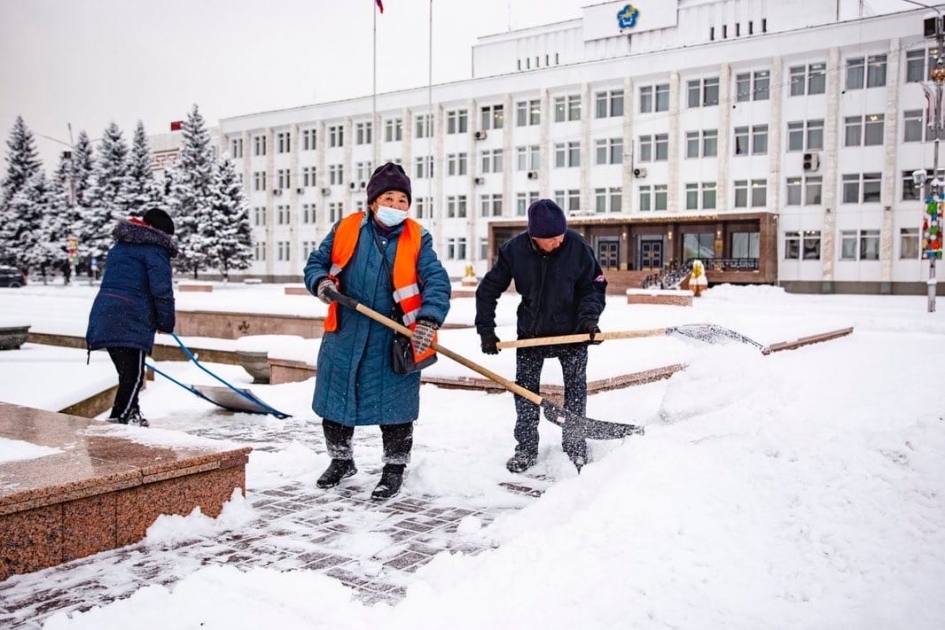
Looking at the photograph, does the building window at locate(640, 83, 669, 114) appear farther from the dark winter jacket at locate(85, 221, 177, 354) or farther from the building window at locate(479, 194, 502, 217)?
the dark winter jacket at locate(85, 221, 177, 354)

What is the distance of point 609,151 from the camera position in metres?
41.4

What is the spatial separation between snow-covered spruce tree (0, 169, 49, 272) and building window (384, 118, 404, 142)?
25.4 meters

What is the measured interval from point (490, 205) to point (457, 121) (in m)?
5.99

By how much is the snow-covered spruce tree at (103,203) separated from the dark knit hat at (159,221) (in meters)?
46.9

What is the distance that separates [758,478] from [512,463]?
189cm

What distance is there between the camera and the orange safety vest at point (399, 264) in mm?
4727

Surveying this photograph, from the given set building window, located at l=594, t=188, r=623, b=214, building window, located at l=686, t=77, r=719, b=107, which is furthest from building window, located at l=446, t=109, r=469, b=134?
building window, located at l=686, t=77, r=719, b=107

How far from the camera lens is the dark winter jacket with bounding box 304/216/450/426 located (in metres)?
4.64

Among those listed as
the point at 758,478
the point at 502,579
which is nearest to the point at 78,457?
the point at 502,579

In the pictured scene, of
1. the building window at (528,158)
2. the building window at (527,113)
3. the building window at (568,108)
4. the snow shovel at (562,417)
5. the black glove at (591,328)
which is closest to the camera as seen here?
the snow shovel at (562,417)

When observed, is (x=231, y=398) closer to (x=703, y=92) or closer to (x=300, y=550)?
(x=300, y=550)

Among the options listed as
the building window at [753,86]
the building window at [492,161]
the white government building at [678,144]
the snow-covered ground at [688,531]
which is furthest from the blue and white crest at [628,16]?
the snow-covered ground at [688,531]

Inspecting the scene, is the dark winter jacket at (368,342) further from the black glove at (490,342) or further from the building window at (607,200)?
the building window at (607,200)

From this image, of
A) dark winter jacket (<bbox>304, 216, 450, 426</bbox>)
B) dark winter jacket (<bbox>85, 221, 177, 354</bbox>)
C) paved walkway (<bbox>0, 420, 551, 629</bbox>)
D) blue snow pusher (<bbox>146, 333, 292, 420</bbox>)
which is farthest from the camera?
blue snow pusher (<bbox>146, 333, 292, 420</bbox>)
